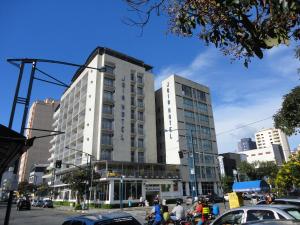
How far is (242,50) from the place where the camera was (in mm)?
5223

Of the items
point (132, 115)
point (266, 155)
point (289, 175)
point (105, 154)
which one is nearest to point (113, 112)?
point (132, 115)

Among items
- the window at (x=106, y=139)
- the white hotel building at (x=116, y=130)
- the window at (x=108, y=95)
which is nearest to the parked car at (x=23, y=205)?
the white hotel building at (x=116, y=130)

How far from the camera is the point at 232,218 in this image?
7.78m

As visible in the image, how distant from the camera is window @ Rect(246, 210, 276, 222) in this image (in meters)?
7.17

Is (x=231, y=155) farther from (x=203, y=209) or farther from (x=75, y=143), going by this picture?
(x=203, y=209)

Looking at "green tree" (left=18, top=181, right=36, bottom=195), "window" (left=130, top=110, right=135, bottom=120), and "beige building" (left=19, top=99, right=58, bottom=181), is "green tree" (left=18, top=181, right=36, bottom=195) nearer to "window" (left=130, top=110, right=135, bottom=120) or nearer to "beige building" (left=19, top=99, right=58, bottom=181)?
"beige building" (left=19, top=99, right=58, bottom=181)

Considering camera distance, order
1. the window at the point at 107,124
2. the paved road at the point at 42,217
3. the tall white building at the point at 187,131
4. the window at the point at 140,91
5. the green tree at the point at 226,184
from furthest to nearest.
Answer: the green tree at the point at 226,184, the window at the point at 140,91, the tall white building at the point at 187,131, the window at the point at 107,124, the paved road at the point at 42,217

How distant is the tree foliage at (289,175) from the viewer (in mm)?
30609

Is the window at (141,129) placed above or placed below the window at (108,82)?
below

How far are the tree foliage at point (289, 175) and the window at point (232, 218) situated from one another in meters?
26.2

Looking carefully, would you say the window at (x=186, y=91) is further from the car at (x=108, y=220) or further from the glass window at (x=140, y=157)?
the car at (x=108, y=220)

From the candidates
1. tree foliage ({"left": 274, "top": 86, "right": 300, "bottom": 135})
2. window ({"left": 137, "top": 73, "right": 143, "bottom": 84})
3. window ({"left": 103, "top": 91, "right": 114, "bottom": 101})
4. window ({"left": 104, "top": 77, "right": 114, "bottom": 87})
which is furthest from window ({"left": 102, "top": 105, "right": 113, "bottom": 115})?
tree foliage ({"left": 274, "top": 86, "right": 300, "bottom": 135})

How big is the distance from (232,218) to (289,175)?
2753cm

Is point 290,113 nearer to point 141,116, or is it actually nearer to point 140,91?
point 141,116
